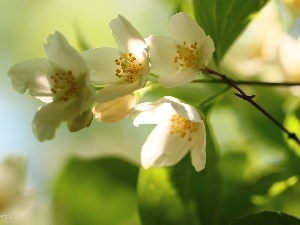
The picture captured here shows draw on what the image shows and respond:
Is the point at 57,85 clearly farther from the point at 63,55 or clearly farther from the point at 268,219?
the point at 268,219

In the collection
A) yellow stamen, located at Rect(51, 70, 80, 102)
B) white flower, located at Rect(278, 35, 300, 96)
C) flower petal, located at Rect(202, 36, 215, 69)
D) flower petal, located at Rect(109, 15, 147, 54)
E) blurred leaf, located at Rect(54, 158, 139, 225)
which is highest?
flower petal, located at Rect(109, 15, 147, 54)

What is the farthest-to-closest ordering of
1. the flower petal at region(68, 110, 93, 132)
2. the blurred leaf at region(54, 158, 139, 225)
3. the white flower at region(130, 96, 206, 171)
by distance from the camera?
the blurred leaf at region(54, 158, 139, 225)
the white flower at region(130, 96, 206, 171)
the flower petal at region(68, 110, 93, 132)

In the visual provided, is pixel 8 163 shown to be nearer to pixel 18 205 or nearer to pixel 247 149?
pixel 18 205

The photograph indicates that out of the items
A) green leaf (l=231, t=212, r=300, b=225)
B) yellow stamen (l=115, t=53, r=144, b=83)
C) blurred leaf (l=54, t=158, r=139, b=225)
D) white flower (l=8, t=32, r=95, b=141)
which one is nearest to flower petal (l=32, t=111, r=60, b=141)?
white flower (l=8, t=32, r=95, b=141)

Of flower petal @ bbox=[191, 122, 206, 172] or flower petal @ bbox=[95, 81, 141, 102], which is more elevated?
flower petal @ bbox=[95, 81, 141, 102]

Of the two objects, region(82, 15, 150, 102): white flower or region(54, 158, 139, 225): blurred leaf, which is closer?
region(82, 15, 150, 102): white flower

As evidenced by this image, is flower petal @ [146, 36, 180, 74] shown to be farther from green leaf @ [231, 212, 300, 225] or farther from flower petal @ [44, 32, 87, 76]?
green leaf @ [231, 212, 300, 225]

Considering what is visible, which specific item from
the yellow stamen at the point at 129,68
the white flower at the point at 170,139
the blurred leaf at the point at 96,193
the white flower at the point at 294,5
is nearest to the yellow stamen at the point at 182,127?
the white flower at the point at 170,139
